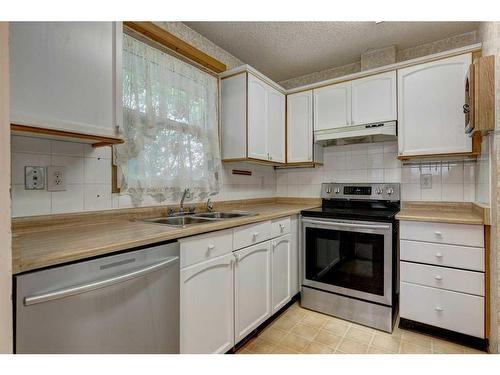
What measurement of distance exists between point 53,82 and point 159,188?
2.97 ft

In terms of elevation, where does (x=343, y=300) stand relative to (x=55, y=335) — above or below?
below

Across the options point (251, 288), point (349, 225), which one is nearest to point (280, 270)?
point (251, 288)

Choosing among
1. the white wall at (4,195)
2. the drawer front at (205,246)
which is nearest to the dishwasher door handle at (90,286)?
the drawer front at (205,246)

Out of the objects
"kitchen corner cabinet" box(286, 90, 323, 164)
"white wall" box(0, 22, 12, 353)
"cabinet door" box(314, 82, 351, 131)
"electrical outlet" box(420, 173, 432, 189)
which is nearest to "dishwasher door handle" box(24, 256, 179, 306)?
"white wall" box(0, 22, 12, 353)

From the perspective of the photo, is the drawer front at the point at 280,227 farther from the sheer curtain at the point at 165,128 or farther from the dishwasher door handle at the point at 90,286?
the dishwasher door handle at the point at 90,286

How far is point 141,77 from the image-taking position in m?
1.75

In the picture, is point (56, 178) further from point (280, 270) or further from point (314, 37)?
point (314, 37)

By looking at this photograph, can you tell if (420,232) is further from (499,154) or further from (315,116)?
(315,116)

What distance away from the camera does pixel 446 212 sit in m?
2.15

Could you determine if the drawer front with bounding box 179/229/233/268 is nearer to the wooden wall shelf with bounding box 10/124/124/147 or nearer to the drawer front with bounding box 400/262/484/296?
the wooden wall shelf with bounding box 10/124/124/147

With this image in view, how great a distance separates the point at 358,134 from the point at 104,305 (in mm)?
2259

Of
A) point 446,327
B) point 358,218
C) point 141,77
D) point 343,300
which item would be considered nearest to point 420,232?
point 358,218

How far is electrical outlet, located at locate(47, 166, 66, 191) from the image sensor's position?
4.40 feet

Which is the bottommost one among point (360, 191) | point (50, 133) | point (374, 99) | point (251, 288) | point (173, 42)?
point (251, 288)
